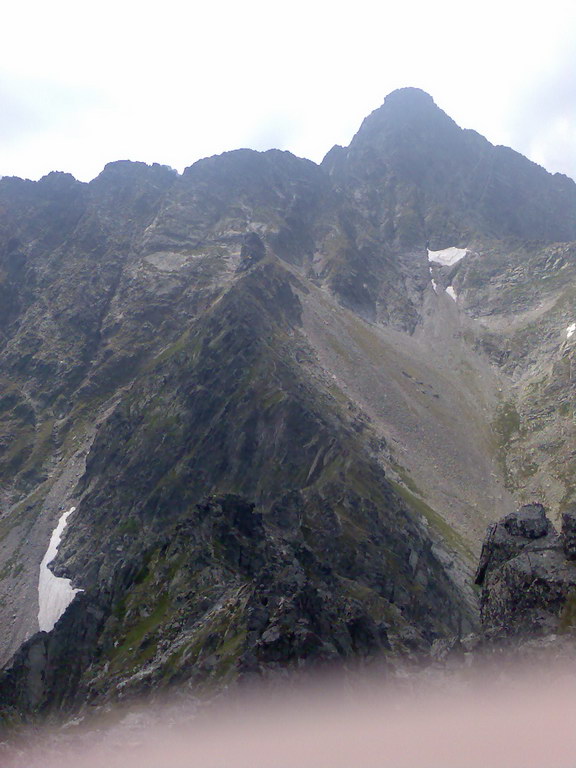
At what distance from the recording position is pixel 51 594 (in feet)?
358

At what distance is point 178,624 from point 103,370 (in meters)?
154

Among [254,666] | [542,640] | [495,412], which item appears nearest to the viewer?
[542,640]

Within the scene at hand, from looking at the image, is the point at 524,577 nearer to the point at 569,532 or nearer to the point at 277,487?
the point at 569,532

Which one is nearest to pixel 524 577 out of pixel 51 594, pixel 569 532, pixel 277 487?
pixel 569 532

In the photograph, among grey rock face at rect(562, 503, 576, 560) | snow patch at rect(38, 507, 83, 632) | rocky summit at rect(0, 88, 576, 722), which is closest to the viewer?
grey rock face at rect(562, 503, 576, 560)

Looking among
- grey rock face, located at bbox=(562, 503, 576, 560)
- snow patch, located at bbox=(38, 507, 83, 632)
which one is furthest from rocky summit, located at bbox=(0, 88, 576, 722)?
snow patch, located at bbox=(38, 507, 83, 632)

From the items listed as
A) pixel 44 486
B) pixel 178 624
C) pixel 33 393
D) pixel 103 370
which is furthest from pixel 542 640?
pixel 33 393

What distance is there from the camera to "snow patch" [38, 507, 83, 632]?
337 ft

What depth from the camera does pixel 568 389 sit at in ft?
444

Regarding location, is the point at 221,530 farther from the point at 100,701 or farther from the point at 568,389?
the point at 568,389

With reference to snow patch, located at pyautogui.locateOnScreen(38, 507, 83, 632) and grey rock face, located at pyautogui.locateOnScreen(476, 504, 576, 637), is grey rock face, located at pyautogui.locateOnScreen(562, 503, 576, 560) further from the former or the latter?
snow patch, located at pyautogui.locateOnScreen(38, 507, 83, 632)

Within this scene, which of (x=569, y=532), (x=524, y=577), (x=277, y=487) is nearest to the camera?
(x=569, y=532)

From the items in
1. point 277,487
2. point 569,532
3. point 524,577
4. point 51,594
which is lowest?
point 51,594

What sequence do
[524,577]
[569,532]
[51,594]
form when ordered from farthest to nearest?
[51,594]
[524,577]
[569,532]
